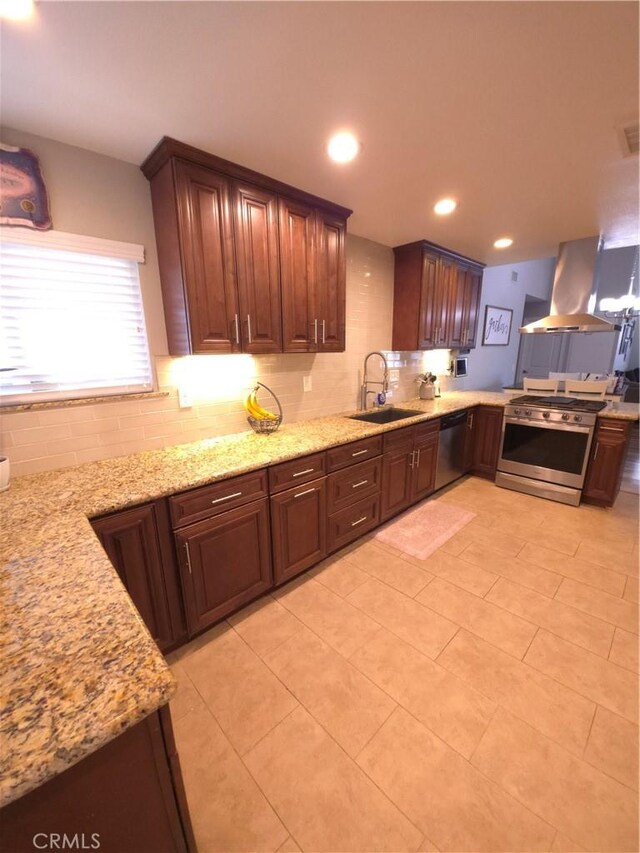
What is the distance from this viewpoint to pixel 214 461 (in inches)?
72.1

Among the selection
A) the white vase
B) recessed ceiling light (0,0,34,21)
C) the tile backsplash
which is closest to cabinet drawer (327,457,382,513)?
the tile backsplash

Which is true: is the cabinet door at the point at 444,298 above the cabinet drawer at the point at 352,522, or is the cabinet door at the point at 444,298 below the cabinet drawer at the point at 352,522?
above

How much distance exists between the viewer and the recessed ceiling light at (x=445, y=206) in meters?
2.34

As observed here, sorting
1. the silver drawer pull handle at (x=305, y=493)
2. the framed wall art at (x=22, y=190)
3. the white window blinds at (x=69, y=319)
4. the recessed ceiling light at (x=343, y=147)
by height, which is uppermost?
the recessed ceiling light at (x=343, y=147)

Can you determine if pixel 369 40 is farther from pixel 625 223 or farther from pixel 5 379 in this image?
pixel 625 223

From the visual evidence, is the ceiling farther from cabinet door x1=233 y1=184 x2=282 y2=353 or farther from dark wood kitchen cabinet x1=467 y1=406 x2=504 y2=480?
dark wood kitchen cabinet x1=467 y1=406 x2=504 y2=480

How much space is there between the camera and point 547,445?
3266 millimetres

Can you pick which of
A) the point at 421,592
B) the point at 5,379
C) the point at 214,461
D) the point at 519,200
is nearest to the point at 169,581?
the point at 214,461

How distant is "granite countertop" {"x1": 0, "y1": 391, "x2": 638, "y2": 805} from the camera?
1.79 ft

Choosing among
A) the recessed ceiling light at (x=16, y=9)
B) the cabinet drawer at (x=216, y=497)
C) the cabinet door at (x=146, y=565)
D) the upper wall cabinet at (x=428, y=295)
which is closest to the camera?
the recessed ceiling light at (x=16, y=9)

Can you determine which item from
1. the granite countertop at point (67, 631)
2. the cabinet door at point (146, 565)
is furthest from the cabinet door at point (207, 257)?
the cabinet door at point (146, 565)

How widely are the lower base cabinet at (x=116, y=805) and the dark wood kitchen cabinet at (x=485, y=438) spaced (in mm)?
3625

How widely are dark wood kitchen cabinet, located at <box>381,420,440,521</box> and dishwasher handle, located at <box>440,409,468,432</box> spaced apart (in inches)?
4.9

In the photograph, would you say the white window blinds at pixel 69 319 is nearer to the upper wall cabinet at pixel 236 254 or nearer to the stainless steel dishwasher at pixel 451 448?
the upper wall cabinet at pixel 236 254
